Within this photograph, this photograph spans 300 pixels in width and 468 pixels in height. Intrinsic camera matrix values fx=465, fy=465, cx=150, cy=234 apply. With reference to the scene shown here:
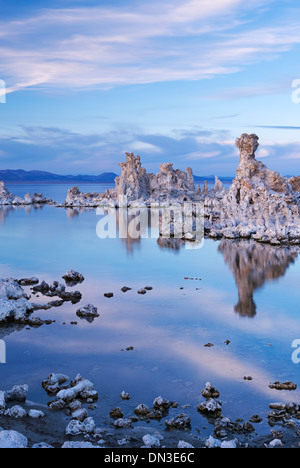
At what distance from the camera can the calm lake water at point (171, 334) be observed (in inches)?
367

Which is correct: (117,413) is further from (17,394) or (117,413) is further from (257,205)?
(257,205)

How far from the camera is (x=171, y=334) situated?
499 inches

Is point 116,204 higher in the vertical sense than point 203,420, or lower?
higher

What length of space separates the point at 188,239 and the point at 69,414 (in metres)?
24.6

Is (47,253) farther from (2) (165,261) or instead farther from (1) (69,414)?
(1) (69,414)

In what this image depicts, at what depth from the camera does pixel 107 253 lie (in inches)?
1052

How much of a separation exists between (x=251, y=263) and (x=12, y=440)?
59.0 feet

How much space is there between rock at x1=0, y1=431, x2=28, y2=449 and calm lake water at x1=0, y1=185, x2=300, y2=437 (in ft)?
5.21

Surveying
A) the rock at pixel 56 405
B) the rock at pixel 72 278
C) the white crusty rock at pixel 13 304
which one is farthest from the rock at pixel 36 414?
the rock at pixel 72 278

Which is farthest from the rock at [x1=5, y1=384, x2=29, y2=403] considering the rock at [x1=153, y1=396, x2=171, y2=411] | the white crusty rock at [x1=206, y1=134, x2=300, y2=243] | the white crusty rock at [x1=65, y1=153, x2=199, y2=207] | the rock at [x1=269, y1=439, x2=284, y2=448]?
the white crusty rock at [x1=65, y1=153, x2=199, y2=207]

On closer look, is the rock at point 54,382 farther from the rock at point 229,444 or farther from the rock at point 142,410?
the rock at point 229,444

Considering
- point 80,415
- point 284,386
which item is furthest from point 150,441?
point 284,386

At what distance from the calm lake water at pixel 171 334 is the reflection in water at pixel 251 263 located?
64 mm
